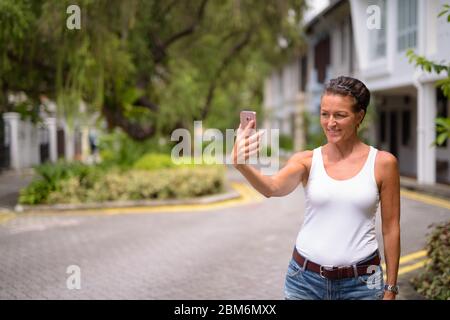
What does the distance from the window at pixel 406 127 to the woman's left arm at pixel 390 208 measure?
60.8ft

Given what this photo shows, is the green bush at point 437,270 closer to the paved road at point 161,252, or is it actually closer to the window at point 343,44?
the paved road at point 161,252

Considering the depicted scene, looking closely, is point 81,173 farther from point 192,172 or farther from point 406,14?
point 406,14

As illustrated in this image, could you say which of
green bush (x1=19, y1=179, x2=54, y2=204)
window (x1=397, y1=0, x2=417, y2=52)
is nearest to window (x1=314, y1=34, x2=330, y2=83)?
window (x1=397, y1=0, x2=417, y2=52)

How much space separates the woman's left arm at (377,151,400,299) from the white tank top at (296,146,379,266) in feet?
0.15

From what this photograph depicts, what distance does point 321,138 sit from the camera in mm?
19938

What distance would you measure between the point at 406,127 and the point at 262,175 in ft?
63.1

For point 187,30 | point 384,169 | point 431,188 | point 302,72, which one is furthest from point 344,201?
point 302,72

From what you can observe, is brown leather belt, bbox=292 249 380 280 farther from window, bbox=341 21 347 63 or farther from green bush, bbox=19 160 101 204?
window, bbox=341 21 347 63

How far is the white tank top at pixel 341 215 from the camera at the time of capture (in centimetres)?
260

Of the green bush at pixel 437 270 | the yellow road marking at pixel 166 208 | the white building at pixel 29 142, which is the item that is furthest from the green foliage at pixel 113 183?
the green bush at pixel 437 270

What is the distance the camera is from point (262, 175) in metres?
2.59

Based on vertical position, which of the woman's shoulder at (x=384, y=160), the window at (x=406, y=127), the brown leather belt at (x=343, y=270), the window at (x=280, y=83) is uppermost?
the window at (x=280, y=83)
